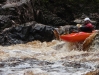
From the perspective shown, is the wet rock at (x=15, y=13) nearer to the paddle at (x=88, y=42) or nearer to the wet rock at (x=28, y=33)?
the wet rock at (x=28, y=33)

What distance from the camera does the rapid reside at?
799 cm

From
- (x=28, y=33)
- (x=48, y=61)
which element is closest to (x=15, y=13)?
(x=28, y=33)

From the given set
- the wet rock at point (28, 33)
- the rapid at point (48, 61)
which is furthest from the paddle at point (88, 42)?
the wet rock at point (28, 33)

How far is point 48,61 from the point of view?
9.36 meters

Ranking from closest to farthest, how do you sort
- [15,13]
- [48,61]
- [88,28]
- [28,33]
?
[48,61] → [88,28] → [28,33] → [15,13]

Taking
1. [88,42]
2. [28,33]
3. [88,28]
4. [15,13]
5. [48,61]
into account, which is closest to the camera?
[48,61]

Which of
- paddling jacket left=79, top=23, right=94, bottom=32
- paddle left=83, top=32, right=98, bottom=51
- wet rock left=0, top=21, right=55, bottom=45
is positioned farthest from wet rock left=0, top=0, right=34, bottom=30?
paddle left=83, top=32, right=98, bottom=51

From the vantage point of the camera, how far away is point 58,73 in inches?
305

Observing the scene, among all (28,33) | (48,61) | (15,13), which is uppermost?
(15,13)

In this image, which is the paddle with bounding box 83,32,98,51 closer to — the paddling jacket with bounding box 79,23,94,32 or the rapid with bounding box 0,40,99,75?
the rapid with bounding box 0,40,99,75

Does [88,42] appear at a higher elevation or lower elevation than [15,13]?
lower

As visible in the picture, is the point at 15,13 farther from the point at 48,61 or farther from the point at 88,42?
the point at 48,61

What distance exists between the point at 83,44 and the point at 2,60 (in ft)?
11.3

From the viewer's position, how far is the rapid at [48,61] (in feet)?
26.2
